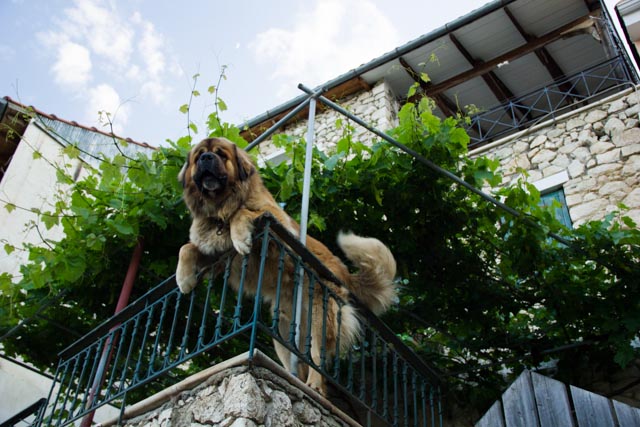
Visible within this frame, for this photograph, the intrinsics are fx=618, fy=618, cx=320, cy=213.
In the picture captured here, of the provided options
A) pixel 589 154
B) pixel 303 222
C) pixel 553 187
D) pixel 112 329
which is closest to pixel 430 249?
pixel 303 222

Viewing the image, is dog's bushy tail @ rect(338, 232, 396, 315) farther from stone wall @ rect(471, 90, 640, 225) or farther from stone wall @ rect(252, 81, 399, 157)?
stone wall @ rect(252, 81, 399, 157)

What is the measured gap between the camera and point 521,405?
346 cm

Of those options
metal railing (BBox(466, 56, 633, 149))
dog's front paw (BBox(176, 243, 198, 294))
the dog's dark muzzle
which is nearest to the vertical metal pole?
the dog's dark muzzle

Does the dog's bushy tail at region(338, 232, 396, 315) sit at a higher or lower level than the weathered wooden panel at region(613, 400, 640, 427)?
higher

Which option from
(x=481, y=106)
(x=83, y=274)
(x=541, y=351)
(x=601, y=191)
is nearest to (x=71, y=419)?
(x=83, y=274)

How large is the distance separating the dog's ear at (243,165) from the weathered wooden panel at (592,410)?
2485mm

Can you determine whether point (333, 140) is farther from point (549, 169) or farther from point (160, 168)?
point (160, 168)

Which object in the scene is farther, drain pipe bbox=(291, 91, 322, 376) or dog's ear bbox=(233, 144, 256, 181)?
dog's ear bbox=(233, 144, 256, 181)

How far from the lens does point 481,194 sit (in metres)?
4.64

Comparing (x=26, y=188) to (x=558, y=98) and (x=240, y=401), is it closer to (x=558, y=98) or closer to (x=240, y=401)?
(x=240, y=401)

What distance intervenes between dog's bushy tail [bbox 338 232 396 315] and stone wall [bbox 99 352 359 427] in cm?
110

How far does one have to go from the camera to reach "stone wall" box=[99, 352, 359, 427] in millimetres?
2799

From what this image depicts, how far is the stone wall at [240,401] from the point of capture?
2.80 m

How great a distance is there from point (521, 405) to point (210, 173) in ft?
7.85
